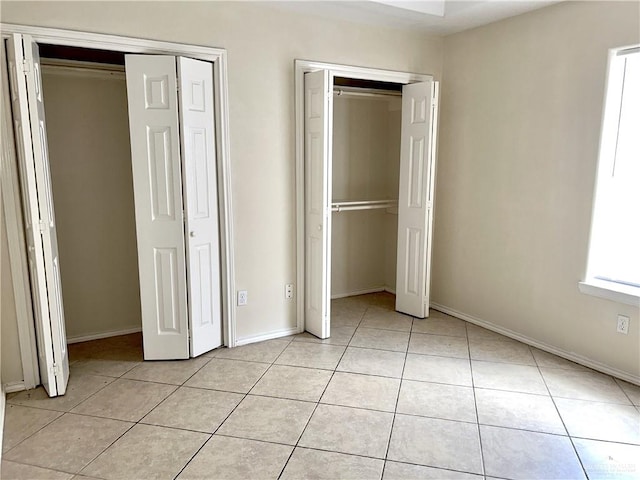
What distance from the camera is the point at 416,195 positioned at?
13.0ft

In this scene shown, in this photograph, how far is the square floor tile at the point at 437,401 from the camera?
2.55m

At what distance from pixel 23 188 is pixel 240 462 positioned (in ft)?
6.35

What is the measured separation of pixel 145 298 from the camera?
10.3 feet

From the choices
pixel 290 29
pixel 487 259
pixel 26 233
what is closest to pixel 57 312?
pixel 26 233

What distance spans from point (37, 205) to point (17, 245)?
1.05ft

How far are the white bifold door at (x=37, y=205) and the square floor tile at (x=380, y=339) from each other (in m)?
2.02

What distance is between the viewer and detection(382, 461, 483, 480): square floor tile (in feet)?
6.68

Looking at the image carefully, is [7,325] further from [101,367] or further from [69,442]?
[69,442]

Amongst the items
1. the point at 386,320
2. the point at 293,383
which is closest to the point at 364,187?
the point at 386,320

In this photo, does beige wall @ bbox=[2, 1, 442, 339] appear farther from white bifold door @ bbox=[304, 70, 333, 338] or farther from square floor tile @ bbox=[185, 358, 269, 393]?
square floor tile @ bbox=[185, 358, 269, 393]

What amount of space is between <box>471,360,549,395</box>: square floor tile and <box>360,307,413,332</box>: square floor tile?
804 mm

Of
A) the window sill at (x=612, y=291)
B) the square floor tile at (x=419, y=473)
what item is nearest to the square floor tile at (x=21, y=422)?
the square floor tile at (x=419, y=473)

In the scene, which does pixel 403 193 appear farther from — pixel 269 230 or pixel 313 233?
pixel 269 230

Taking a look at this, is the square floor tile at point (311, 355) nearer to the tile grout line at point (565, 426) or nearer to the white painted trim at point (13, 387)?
the tile grout line at point (565, 426)
